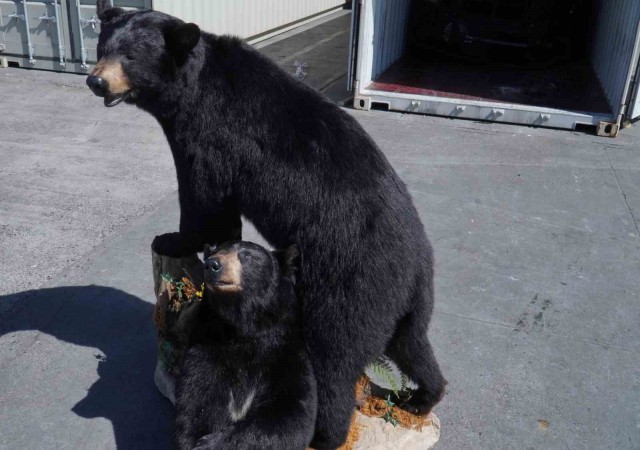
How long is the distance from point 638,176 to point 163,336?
228 inches

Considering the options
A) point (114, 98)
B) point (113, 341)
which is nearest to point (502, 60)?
point (113, 341)

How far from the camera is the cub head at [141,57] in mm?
3090

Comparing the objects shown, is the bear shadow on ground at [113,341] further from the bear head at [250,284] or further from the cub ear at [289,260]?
the cub ear at [289,260]

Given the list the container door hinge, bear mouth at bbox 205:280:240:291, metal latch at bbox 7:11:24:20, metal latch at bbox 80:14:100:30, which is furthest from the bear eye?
metal latch at bbox 7:11:24:20

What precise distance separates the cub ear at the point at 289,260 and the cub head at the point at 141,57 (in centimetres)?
101

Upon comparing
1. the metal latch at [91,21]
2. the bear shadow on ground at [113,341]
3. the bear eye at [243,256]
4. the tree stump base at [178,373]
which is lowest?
the bear shadow on ground at [113,341]

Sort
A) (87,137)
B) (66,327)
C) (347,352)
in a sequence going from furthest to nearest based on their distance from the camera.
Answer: (87,137)
(66,327)
(347,352)

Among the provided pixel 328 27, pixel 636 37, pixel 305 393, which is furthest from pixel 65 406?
pixel 328 27

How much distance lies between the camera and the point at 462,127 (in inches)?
348

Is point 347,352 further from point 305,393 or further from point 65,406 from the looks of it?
point 65,406

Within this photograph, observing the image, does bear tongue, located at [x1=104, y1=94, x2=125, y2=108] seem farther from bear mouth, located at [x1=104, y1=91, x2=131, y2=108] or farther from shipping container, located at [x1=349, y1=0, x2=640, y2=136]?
shipping container, located at [x1=349, y1=0, x2=640, y2=136]

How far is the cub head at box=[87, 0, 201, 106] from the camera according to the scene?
3090mm

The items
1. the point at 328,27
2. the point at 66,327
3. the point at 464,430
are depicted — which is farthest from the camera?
the point at 328,27

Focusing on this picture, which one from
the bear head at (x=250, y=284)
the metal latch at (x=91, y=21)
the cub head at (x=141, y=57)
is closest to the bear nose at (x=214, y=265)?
the bear head at (x=250, y=284)
